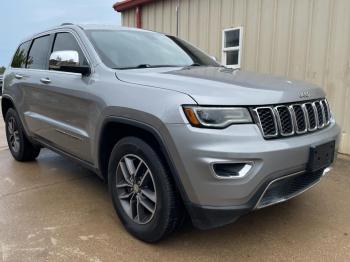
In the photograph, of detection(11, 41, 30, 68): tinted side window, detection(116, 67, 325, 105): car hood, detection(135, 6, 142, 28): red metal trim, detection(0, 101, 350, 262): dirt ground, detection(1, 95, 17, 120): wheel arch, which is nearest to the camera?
detection(116, 67, 325, 105): car hood

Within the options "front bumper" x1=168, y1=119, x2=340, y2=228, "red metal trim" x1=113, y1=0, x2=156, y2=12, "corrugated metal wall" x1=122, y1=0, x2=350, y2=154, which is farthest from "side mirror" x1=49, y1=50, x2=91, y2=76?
"red metal trim" x1=113, y1=0, x2=156, y2=12

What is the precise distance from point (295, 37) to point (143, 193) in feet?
13.9

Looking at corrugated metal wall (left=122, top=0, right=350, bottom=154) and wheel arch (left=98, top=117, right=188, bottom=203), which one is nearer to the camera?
wheel arch (left=98, top=117, right=188, bottom=203)

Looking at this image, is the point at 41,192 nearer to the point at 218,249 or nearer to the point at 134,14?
the point at 218,249

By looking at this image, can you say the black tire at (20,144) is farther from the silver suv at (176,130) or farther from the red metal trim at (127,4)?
the red metal trim at (127,4)

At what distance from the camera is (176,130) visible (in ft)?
7.85

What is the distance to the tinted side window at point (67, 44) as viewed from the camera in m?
3.50

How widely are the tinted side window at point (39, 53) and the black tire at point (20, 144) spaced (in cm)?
82

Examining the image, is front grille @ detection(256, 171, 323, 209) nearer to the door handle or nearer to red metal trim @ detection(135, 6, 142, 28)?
the door handle

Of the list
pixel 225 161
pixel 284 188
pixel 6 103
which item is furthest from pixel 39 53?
pixel 284 188

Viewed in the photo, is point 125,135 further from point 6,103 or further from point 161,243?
point 6,103

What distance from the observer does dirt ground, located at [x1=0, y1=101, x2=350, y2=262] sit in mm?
2744

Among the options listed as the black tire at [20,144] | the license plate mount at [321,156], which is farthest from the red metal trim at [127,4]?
the license plate mount at [321,156]

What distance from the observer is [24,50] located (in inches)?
204
